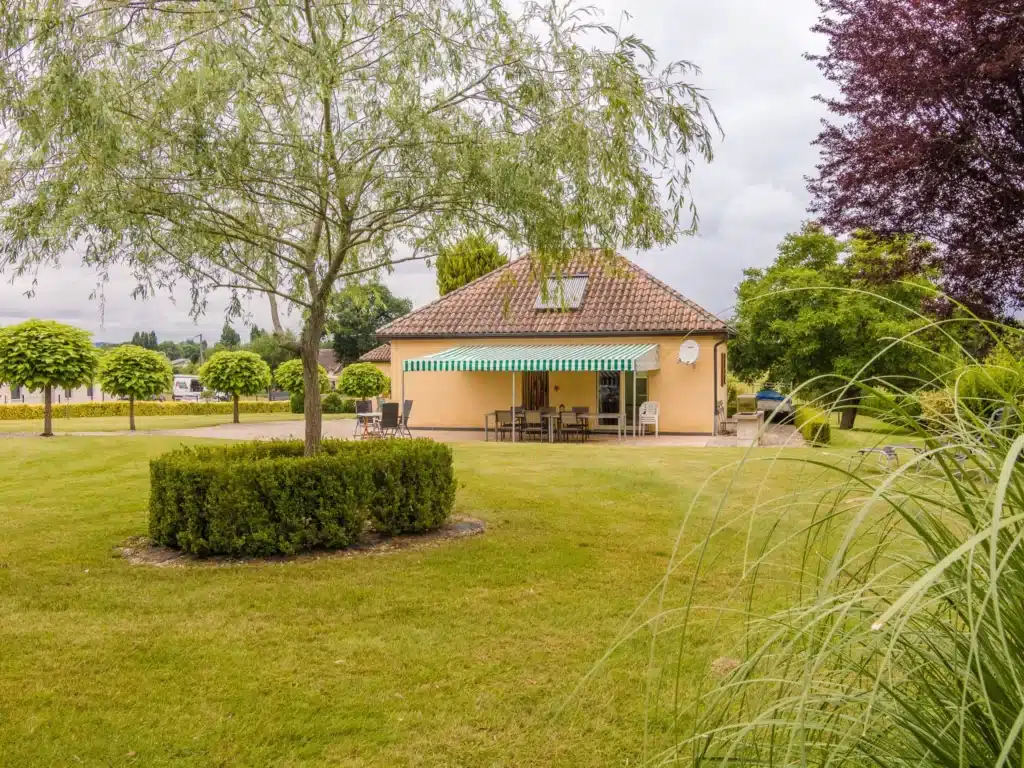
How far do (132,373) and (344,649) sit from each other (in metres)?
23.4

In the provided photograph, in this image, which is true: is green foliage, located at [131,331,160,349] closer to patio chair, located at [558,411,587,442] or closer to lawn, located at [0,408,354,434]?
lawn, located at [0,408,354,434]

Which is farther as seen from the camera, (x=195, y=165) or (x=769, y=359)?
(x=769, y=359)

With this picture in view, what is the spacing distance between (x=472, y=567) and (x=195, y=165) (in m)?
4.26

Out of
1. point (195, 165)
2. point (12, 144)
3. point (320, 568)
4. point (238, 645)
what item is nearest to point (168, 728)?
point (238, 645)

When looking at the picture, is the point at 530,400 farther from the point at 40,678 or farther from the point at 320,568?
the point at 40,678

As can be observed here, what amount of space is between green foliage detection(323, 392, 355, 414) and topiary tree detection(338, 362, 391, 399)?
68.9 inches

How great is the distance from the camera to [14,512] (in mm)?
9734

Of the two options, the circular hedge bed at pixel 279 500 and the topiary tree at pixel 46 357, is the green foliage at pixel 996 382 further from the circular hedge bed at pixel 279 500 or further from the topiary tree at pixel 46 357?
the topiary tree at pixel 46 357

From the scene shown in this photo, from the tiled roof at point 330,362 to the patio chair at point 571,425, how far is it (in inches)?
1926

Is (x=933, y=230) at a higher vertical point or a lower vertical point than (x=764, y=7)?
lower

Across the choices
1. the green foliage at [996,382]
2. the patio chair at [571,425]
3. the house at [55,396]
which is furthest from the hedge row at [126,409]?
the green foliage at [996,382]

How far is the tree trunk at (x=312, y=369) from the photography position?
824 centimetres

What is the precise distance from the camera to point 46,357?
64.2 feet

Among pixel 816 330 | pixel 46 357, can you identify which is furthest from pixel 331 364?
pixel 46 357
